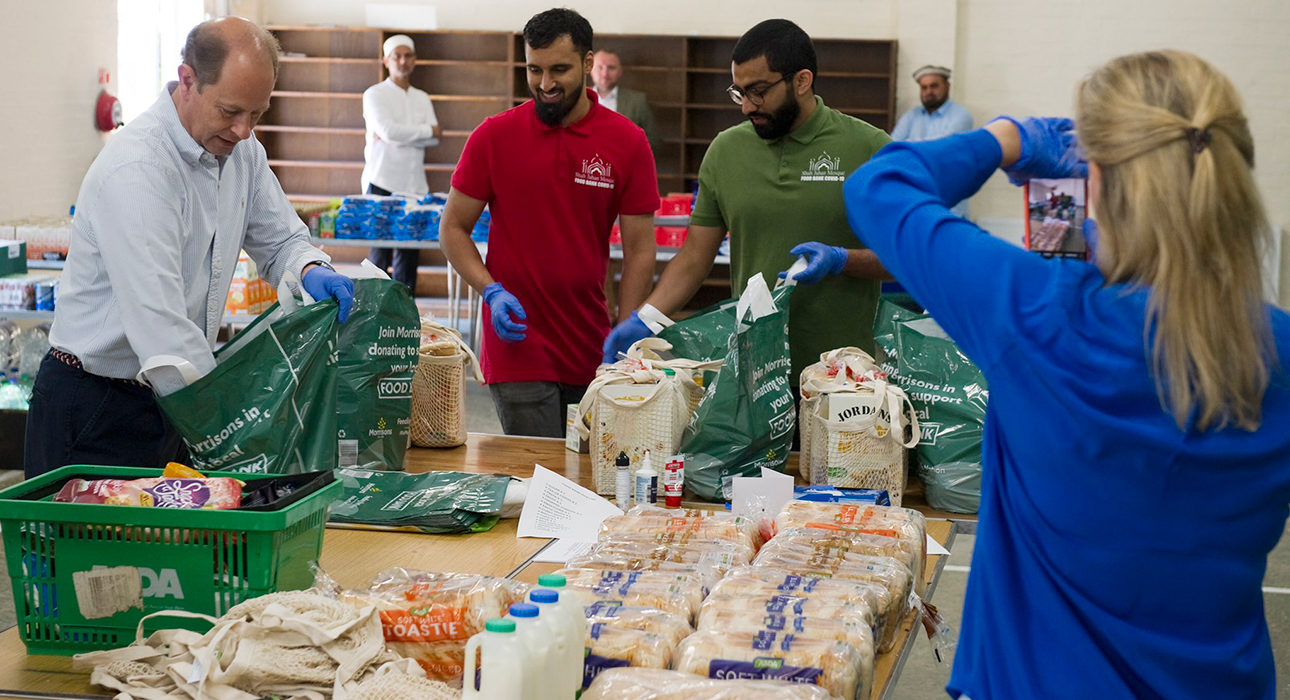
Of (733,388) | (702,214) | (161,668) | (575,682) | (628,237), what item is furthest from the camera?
(628,237)

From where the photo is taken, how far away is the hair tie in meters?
1.18

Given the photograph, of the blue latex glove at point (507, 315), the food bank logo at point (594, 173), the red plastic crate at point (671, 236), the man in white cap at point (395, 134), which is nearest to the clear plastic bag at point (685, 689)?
the blue latex glove at point (507, 315)

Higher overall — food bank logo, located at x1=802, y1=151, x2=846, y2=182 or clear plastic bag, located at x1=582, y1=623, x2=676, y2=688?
food bank logo, located at x1=802, y1=151, x2=846, y2=182

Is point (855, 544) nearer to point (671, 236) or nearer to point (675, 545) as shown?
point (675, 545)

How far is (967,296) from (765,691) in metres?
0.53

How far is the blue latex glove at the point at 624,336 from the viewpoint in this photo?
2.92m

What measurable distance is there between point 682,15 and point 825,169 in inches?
329

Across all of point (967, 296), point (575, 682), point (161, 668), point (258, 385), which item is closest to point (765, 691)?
point (575, 682)

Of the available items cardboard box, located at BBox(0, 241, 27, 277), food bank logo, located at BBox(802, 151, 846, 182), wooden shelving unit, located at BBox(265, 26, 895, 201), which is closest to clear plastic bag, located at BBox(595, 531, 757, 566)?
food bank logo, located at BBox(802, 151, 846, 182)

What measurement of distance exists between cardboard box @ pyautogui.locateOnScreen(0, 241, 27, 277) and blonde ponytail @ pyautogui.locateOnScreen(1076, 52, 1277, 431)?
4.10m

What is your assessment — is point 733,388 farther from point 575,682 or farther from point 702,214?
point 575,682

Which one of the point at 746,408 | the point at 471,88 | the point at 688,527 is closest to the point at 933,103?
the point at 471,88

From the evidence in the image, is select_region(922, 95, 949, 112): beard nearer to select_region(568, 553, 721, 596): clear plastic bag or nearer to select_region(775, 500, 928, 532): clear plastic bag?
select_region(775, 500, 928, 532): clear plastic bag

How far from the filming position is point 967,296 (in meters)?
1.29
